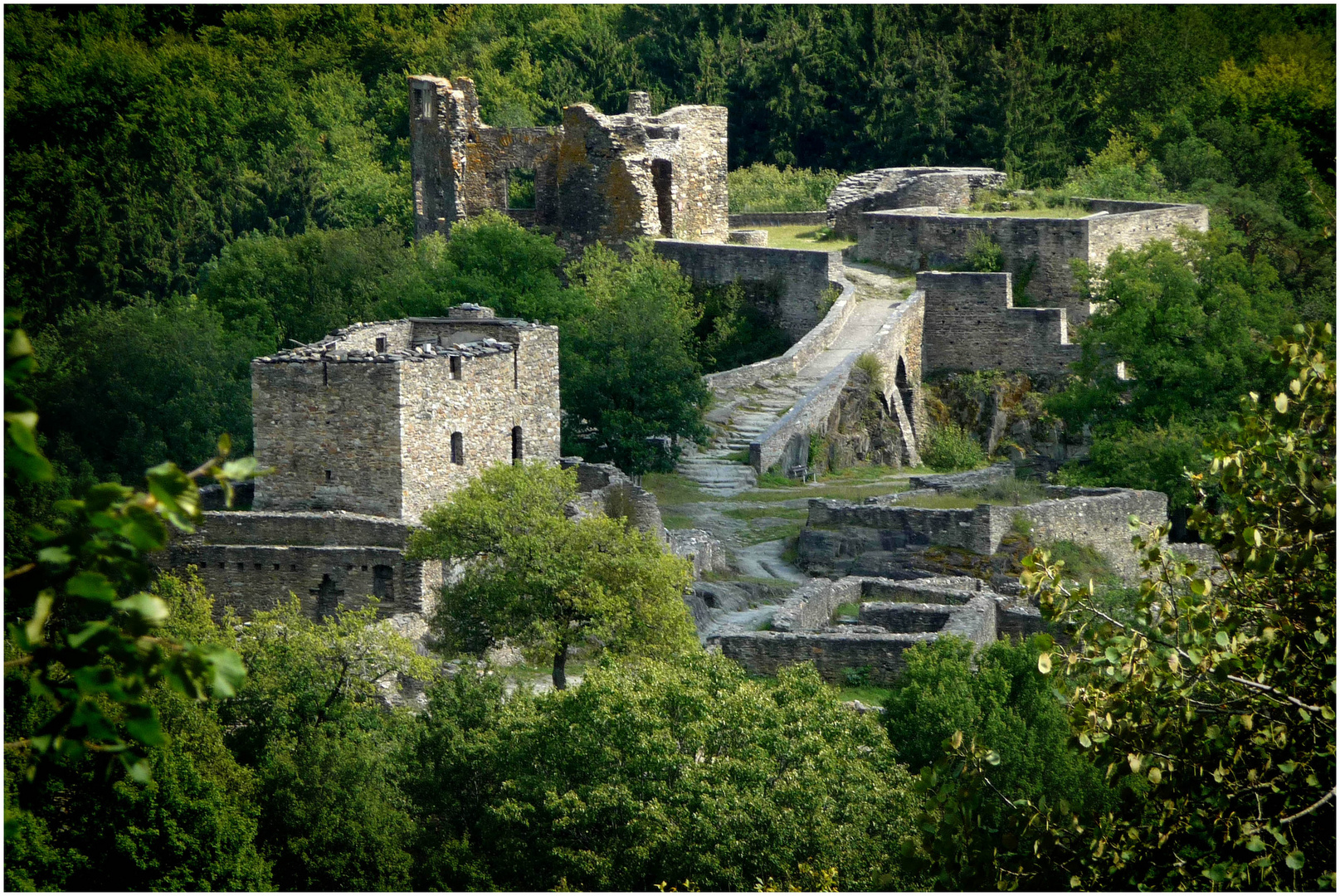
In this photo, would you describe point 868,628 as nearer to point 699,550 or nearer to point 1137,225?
point 699,550

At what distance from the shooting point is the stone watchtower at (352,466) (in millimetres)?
23250

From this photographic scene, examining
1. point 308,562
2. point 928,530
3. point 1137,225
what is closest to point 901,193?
→ point 1137,225

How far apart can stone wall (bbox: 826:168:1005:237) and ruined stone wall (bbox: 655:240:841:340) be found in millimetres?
3711

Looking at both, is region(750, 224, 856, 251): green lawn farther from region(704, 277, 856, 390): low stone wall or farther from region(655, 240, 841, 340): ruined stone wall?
region(704, 277, 856, 390): low stone wall

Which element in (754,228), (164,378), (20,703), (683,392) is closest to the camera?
(20,703)

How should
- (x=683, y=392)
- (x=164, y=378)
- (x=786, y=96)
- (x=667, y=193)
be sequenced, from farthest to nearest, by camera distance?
(x=786, y=96) < (x=667, y=193) < (x=164, y=378) < (x=683, y=392)

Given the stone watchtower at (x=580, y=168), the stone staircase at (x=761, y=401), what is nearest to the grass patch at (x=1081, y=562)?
the stone staircase at (x=761, y=401)

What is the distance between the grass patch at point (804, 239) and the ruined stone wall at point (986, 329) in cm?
478

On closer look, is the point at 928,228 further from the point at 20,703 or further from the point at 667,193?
the point at 20,703

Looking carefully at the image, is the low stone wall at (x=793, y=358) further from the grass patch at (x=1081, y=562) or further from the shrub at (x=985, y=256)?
the grass patch at (x=1081, y=562)

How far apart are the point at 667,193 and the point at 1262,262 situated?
1376cm

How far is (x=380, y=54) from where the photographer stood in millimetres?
73375

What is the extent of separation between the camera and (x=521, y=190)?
52375 mm

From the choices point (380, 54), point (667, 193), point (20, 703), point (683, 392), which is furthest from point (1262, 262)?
point (380, 54)
